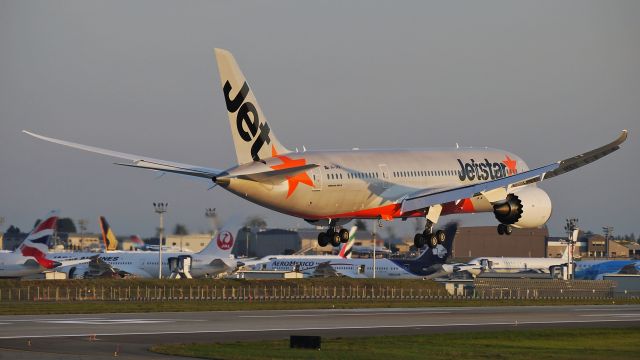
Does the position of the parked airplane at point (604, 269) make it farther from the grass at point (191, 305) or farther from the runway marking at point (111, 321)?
the runway marking at point (111, 321)

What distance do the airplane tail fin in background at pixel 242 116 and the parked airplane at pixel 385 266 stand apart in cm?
7682

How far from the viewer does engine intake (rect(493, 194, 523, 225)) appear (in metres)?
68.5

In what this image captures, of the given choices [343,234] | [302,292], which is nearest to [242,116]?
[343,234]

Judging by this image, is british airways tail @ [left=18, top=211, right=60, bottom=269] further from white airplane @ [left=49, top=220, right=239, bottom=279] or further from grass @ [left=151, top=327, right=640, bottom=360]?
grass @ [left=151, top=327, right=640, bottom=360]

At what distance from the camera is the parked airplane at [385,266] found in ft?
461

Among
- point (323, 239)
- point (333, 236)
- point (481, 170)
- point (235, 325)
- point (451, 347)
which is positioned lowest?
point (451, 347)

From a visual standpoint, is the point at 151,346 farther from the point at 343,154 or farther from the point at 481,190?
the point at 481,190

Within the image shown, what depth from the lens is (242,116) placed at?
61688mm

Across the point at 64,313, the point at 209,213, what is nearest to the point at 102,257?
the point at 209,213

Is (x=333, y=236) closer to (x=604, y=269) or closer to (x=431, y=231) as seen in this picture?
(x=431, y=231)

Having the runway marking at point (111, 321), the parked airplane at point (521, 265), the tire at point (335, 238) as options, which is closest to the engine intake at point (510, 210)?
the tire at point (335, 238)

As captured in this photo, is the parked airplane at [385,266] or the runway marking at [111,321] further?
the parked airplane at [385,266]

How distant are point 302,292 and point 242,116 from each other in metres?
47.5

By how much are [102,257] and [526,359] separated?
96719 mm
